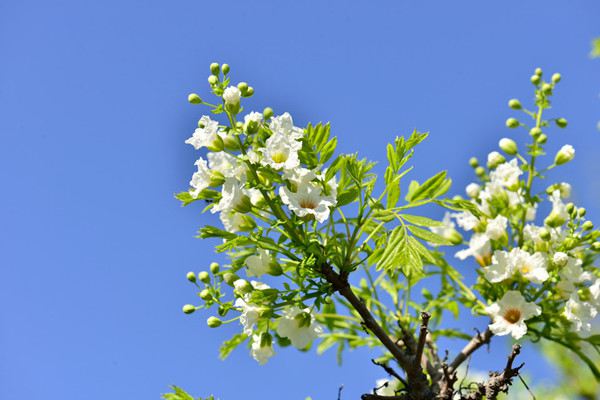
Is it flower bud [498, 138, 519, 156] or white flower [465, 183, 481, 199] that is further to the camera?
white flower [465, 183, 481, 199]

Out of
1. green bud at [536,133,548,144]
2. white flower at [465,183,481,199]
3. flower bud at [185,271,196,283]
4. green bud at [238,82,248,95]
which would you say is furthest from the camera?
white flower at [465,183,481,199]

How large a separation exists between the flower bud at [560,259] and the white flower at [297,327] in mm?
704

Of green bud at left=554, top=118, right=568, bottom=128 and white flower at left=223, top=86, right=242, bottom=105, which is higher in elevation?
white flower at left=223, top=86, right=242, bottom=105

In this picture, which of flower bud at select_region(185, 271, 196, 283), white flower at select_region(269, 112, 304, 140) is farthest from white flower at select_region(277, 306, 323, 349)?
white flower at select_region(269, 112, 304, 140)

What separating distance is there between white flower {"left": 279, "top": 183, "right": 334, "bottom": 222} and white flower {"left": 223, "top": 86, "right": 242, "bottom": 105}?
0.84ft

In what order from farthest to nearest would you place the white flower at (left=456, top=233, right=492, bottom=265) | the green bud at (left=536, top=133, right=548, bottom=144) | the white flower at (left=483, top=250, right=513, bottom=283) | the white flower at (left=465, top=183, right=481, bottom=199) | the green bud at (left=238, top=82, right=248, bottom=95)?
the white flower at (left=465, top=183, right=481, bottom=199) → the white flower at (left=456, top=233, right=492, bottom=265) → the green bud at (left=536, top=133, right=548, bottom=144) → the white flower at (left=483, top=250, right=513, bottom=283) → the green bud at (left=238, top=82, right=248, bottom=95)

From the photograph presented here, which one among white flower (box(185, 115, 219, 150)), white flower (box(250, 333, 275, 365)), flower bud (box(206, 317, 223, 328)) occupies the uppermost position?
white flower (box(185, 115, 219, 150))

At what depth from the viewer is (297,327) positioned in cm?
176

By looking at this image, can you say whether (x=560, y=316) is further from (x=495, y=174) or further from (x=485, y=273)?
(x=495, y=174)

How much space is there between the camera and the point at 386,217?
172 cm

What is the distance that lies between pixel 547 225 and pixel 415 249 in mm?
546

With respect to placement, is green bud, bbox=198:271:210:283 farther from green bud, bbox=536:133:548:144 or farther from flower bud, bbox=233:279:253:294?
green bud, bbox=536:133:548:144

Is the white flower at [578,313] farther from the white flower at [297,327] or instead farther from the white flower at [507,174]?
the white flower at [297,327]

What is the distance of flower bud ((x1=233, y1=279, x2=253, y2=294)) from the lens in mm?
1639
